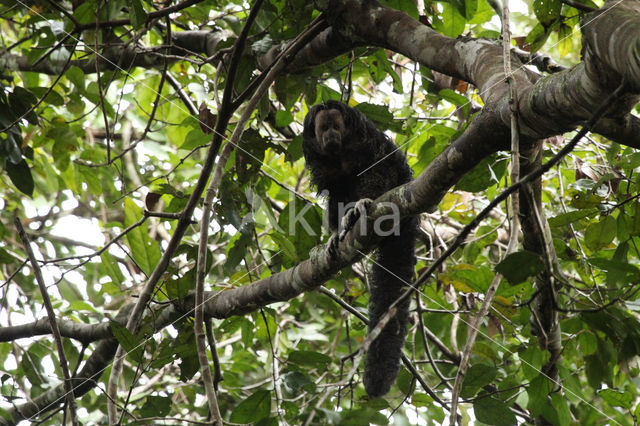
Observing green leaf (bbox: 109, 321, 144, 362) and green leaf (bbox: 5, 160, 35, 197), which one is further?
green leaf (bbox: 5, 160, 35, 197)

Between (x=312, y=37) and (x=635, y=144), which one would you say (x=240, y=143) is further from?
(x=635, y=144)

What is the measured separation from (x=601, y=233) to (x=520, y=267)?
119cm

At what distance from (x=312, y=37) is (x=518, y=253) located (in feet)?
5.40

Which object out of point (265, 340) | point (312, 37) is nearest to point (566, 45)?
point (312, 37)

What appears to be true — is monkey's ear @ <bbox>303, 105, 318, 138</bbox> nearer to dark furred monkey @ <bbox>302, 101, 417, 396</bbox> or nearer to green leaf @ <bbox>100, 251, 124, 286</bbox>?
dark furred monkey @ <bbox>302, 101, 417, 396</bbox>

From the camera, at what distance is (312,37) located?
278 centimetres

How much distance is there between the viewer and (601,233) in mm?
2531

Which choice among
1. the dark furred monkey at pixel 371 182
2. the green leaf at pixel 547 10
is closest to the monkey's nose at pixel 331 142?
the dark furred monkey at pixel 371 182

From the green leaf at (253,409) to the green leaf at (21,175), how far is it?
6.06 feet

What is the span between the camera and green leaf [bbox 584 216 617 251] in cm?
251

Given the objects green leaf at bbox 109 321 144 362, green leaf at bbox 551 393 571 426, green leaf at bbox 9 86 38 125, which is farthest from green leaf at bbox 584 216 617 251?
green leaf at bbox 9 86 38 125

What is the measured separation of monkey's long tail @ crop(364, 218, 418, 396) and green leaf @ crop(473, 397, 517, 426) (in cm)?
66

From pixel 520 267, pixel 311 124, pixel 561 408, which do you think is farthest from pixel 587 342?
pixel 311 124

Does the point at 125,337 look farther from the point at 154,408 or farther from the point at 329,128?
the point at 329,128
